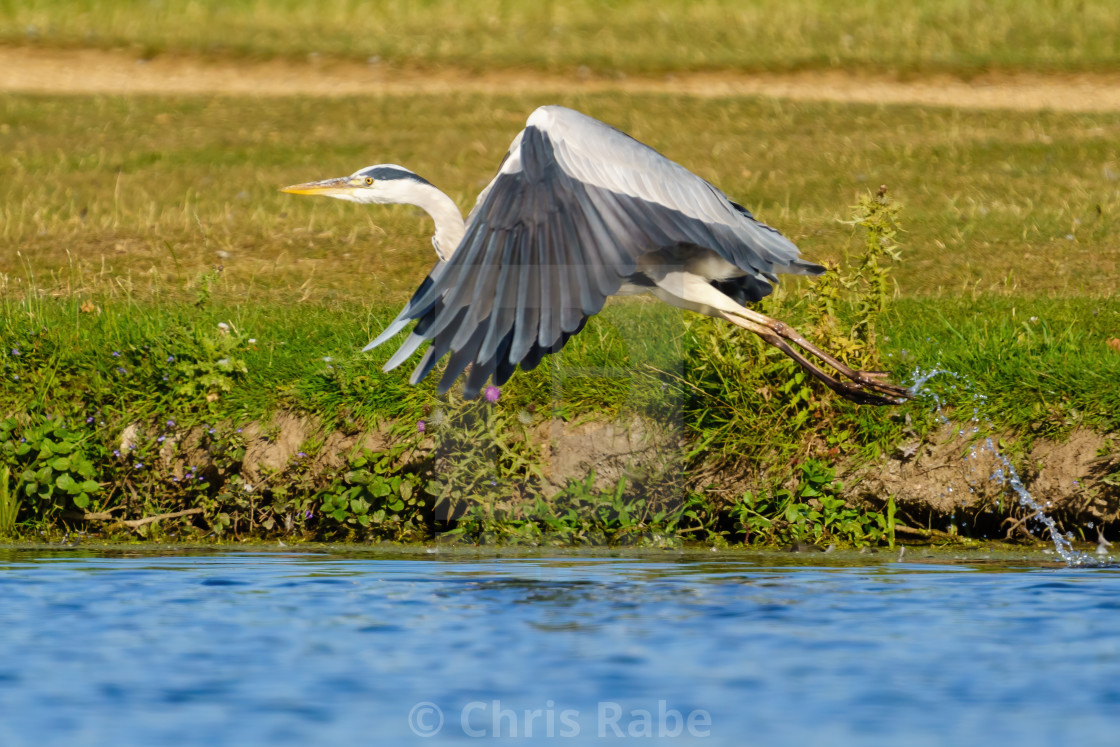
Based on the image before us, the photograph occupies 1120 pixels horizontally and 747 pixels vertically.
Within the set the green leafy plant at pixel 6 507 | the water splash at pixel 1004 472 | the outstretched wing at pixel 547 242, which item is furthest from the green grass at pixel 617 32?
the outstretched wing at pixel 547 242

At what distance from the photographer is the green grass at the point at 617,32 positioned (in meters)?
19.1

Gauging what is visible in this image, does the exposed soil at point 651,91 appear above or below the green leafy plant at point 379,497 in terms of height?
above

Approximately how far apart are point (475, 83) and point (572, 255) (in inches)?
549

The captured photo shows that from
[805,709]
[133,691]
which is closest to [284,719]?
[133,691]

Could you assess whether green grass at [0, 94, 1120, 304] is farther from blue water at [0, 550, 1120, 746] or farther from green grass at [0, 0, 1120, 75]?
blue water at [0, 550, 1120, 746]

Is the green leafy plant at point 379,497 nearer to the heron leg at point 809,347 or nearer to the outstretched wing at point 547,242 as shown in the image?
the outstretched wing at point 547,242

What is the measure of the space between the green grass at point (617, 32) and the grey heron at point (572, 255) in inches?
510

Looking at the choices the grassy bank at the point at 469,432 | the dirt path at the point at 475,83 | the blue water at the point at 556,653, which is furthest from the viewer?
the dirt path at the point at 475,83

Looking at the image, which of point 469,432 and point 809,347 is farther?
point 469,432

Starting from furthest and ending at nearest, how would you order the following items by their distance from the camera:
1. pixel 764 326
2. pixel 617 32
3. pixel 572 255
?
pixel 617 32 < pixel 764 326 < pixel 572 255

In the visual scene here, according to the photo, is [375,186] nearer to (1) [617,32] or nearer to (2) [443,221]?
(2) [443,221]

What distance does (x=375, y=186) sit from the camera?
6.91m

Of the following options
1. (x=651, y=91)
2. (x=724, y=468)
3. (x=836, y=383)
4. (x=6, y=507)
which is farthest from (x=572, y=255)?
(x=651, y=91)

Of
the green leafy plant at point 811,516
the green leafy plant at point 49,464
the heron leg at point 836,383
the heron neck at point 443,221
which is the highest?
the heron neck at point 443,221
